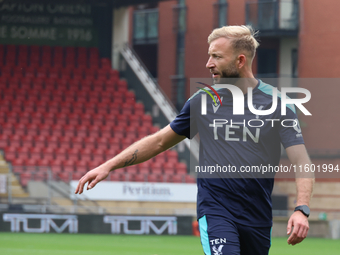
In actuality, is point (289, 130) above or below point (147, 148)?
above

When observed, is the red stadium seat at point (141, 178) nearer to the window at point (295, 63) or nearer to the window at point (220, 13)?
the window at point (295, 63)

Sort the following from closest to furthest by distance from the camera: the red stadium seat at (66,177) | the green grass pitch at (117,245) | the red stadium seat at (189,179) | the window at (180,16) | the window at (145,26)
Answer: the green grass pitch at (117,245)
the red stadium seat at (66,177)
the red stadium seat at (189,179)
the window at (180,16)
the window at (145,26)

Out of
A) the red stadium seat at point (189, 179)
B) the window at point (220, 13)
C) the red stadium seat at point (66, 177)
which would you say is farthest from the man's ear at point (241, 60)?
the window at point (220, 13)

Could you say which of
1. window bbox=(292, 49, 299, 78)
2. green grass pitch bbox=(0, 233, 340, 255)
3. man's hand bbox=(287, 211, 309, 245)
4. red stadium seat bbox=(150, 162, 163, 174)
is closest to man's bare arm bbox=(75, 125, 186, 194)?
man's hand bbox=(287, 211, 309, 245)

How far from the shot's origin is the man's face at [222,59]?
3.95 metres

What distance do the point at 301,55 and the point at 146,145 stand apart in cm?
1920

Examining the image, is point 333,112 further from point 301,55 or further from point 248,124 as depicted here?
point 248,124

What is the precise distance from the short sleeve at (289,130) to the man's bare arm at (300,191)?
0.04 meters

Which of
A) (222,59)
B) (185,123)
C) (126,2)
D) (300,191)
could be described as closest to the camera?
(300,191)

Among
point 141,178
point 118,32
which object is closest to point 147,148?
point 141,178

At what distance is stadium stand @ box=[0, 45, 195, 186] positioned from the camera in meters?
18.6

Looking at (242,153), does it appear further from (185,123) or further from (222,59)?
(222,59)

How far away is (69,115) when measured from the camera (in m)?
20.6

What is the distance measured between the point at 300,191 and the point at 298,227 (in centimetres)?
29
